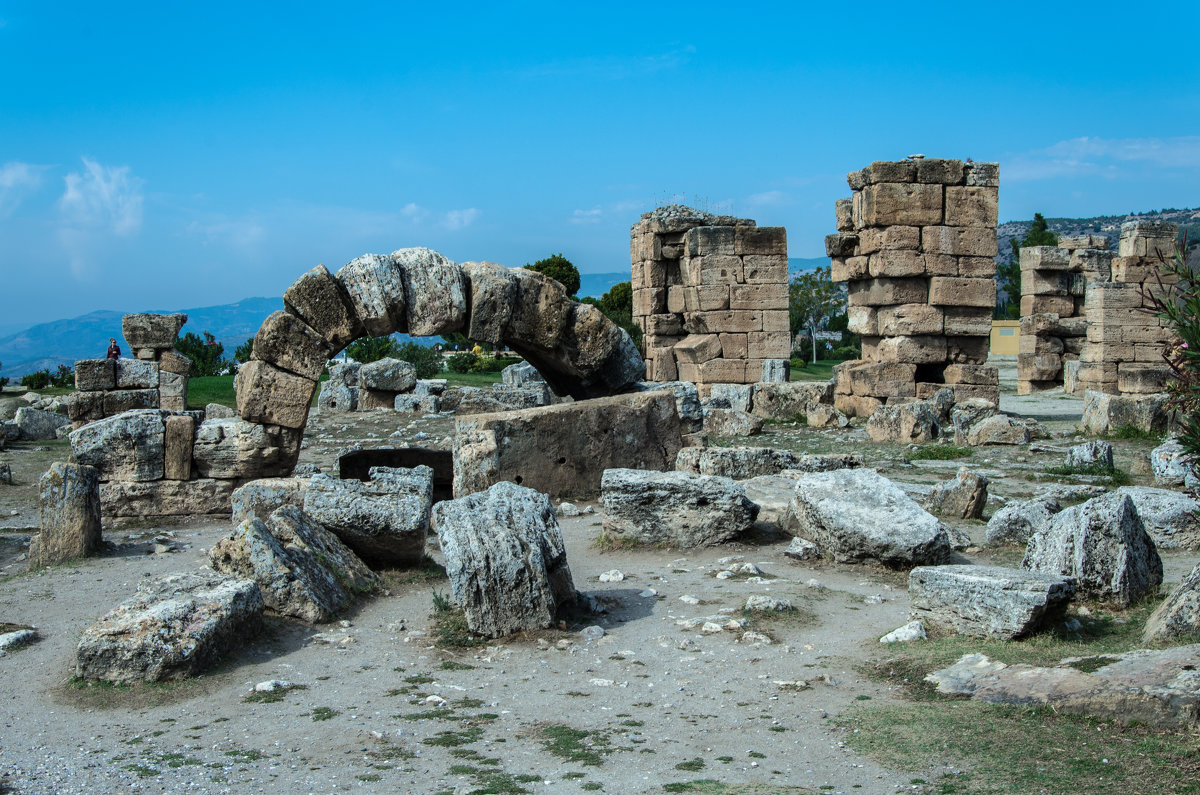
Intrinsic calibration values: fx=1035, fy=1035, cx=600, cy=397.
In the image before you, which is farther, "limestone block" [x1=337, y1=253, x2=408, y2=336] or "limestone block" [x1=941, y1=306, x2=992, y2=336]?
"limestone block" [x1=941, y1=306, x2=992, y2=336]

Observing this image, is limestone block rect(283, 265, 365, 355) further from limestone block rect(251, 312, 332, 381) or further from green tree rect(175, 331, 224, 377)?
green tree rect(175, 331, 224, 377)

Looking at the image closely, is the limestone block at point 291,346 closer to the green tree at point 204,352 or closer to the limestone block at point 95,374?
the limestone block at point 95,374

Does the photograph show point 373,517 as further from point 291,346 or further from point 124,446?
point 124,446

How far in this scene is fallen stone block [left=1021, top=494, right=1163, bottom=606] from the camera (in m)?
6.01

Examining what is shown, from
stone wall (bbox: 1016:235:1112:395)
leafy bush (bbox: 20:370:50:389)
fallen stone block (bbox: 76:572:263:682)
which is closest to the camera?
fallen stone block (bbox: 76:572:263:682)

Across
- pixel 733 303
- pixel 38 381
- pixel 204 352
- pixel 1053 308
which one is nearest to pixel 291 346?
pixel 733 303

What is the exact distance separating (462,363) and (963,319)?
17989 millimetres

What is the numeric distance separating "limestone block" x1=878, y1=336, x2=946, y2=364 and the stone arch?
25.7ft

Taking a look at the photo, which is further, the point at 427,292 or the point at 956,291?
the point at 956,291

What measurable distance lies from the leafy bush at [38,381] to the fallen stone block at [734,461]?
21769 mm

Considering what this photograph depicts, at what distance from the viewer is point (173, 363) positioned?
65.8 ft

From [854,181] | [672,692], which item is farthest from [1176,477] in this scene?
[854,181]

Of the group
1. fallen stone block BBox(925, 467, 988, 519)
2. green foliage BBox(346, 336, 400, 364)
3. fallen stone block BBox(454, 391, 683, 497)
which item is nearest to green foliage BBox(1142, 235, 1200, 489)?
fallen stone block BBox(925, 467, 988, 519)

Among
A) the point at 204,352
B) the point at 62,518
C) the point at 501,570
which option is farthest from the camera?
the point at 204,352
